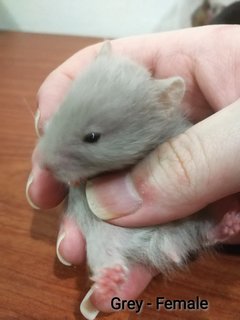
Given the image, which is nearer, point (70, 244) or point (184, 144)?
point (184, 144)

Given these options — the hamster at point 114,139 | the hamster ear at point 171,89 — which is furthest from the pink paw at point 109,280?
the hamster ear at point 171,89

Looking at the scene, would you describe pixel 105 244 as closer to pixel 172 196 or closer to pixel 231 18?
pixel 172 196

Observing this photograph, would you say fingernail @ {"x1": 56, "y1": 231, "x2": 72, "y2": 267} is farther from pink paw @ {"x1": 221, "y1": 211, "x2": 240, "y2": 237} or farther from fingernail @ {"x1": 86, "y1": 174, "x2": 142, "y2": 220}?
pink paw @ {"x1": 221, "y1": 211, "x2": 240, "y2": 237}

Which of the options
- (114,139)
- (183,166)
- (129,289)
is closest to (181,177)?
(183,166)

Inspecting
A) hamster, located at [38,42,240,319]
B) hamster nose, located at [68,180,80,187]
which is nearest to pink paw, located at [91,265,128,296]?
hamster, located at [38,42,240,319]

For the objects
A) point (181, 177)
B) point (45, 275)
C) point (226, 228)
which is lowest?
point (45, 275)

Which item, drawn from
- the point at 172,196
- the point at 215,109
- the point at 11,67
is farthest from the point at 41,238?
the point at 11,67

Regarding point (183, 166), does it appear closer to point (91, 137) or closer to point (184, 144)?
point (184, 144)

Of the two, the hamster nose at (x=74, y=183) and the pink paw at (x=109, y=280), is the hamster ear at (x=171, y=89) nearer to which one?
the hamster nose at (x=74, y=183)
